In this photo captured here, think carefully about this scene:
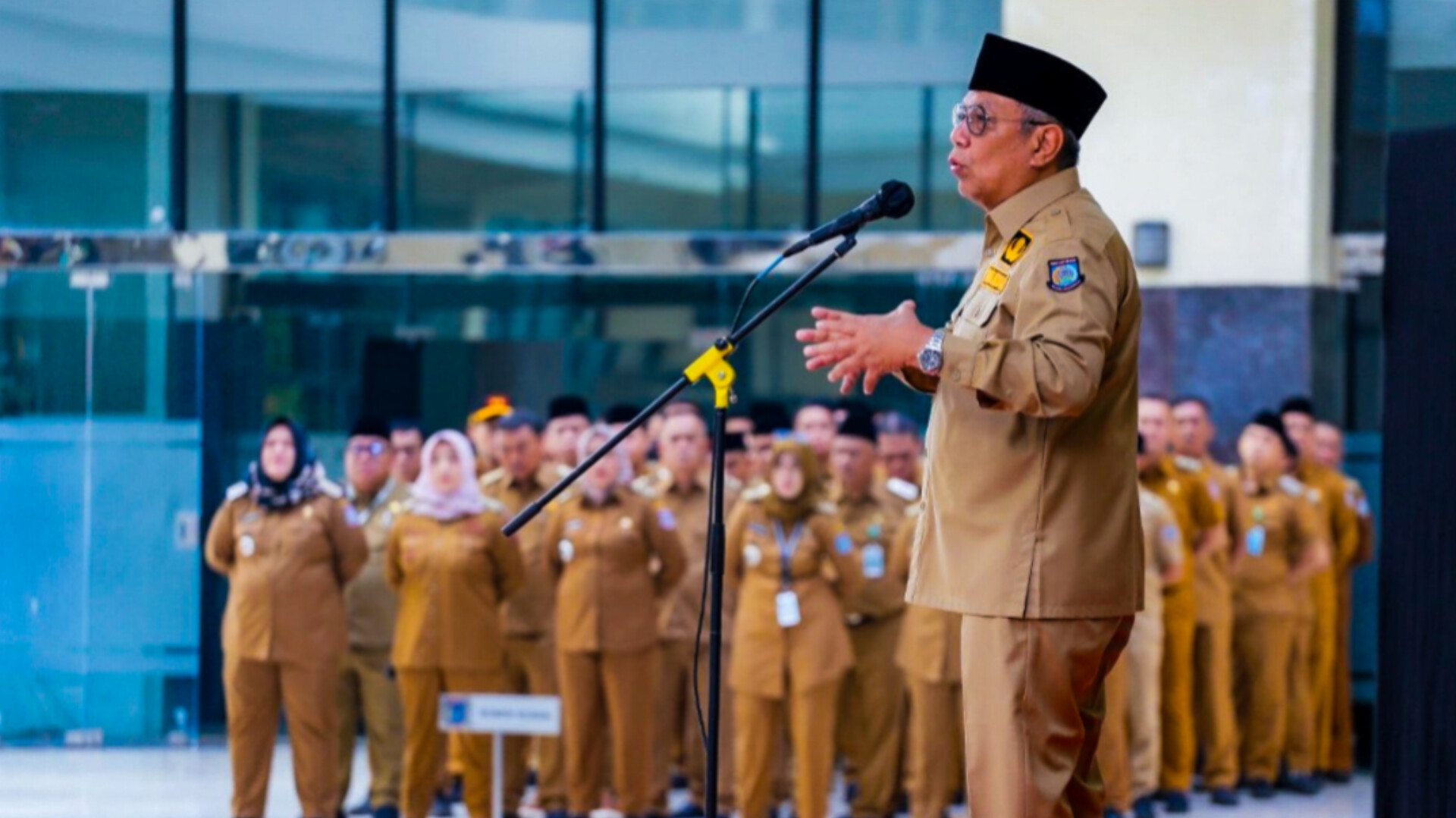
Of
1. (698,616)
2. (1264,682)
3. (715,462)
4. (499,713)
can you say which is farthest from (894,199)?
(1264,682)

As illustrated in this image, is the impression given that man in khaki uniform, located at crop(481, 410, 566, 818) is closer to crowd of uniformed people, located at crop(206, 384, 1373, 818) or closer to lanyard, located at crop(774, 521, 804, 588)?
crowd of uniformed people, located at crop(206, 384, 1373, 818)

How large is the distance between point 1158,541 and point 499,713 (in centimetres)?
301

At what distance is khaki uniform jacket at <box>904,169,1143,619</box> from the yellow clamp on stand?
473 millimetres

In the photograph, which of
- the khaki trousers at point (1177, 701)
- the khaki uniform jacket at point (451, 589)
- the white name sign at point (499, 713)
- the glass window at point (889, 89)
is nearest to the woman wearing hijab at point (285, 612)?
the khaki uniform jacket at point (451, 589)

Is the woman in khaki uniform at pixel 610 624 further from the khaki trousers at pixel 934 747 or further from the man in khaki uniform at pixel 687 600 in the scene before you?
the khaki trousers at pixel 934 747

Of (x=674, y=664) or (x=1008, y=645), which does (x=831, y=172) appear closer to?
(x=674, y=664)

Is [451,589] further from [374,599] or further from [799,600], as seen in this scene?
[799,600]

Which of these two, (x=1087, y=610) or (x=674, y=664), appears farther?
(x=674, y=664)

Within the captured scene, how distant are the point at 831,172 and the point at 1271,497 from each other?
114 inches

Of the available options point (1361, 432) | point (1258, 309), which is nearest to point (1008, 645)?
point (1258, 309)

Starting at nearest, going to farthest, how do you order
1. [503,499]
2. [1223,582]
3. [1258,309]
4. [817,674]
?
[817,674] → [503,499] → [1223,582] → [1258,309]

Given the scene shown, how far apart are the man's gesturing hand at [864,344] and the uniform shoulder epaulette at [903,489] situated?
5.17 meters

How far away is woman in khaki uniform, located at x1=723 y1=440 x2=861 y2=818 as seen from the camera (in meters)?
7.86

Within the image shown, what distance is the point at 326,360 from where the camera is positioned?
11.0 metres
